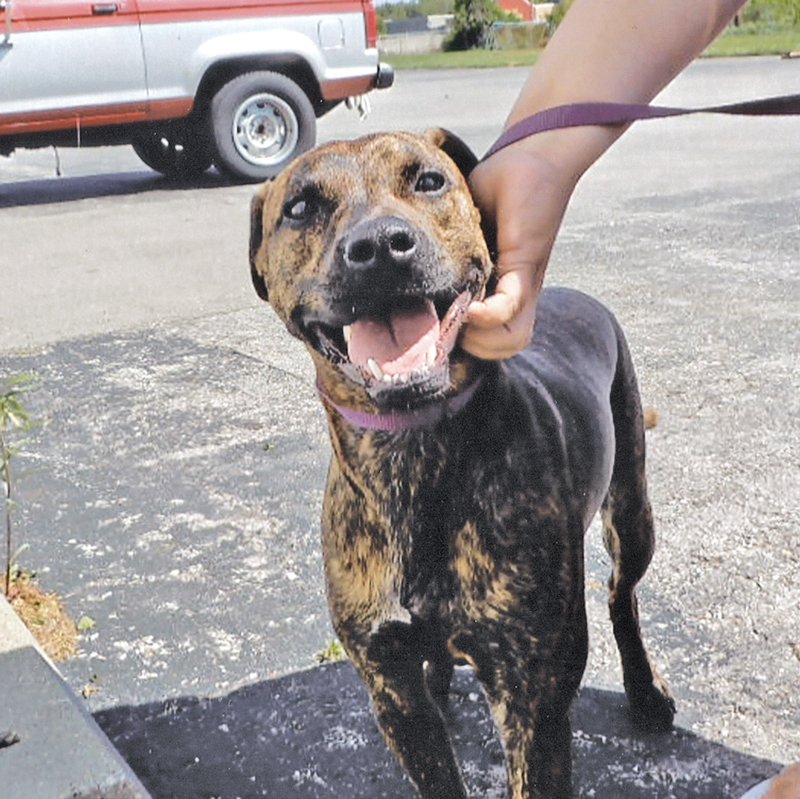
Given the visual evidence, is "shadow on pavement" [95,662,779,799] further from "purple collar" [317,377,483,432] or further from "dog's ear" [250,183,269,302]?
"dog's ear" [250,183,269,302]

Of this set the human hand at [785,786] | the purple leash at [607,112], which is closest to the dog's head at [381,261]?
the purple leash at [607,112]

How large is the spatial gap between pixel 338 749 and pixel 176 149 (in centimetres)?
1001

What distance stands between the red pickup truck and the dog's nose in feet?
30.1

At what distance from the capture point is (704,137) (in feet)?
43.3

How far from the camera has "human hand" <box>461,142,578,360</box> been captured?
2064mm

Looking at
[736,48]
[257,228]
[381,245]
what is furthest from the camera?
[736,48]

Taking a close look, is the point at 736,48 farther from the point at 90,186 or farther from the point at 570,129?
the point at 570,129

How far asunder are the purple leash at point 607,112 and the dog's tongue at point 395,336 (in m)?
0.35

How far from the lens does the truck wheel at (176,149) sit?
11.6 metres

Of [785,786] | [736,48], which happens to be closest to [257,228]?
[785,786]

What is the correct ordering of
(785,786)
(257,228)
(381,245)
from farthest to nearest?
(257,228) → (381,245) → (785,786)

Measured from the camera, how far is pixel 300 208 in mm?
2170

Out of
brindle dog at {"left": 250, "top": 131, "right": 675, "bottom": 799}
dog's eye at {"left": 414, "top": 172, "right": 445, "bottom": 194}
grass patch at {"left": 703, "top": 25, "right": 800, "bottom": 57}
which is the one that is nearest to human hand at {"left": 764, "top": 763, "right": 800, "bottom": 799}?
brindle dog at {"left": 250, "top": 131, "right": 675, "bottom": 799}

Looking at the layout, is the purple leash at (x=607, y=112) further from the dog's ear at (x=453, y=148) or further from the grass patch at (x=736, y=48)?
the grass patch at (x=736, y=48)
